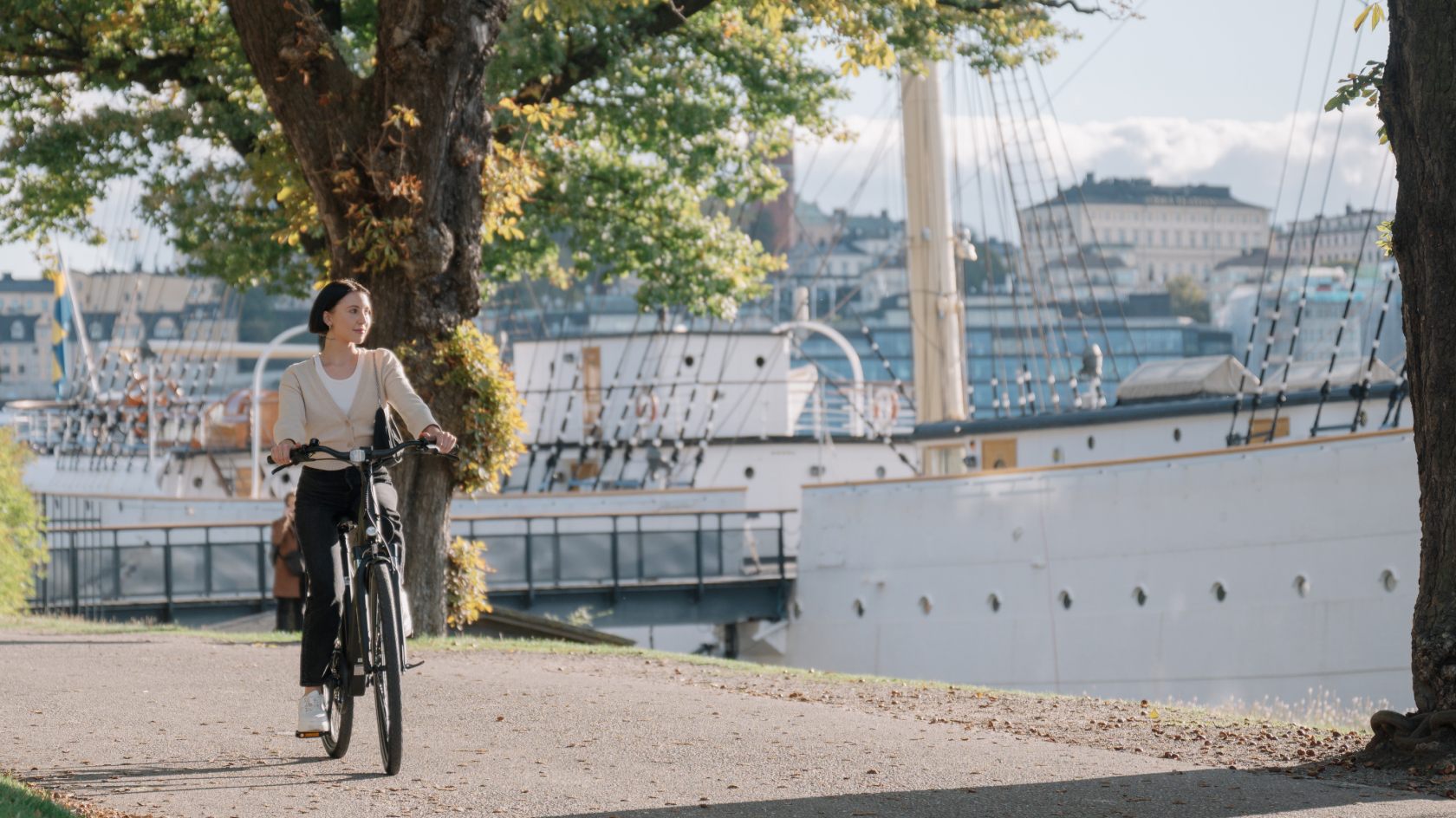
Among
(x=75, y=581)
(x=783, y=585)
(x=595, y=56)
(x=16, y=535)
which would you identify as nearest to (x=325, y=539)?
(x=595, y=56)

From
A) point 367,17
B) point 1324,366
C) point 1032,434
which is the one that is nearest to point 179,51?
point 367,17

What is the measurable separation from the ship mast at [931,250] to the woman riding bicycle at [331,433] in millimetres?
23525

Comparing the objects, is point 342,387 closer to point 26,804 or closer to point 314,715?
point 314,715

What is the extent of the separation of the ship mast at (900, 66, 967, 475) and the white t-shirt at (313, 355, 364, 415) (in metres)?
23.6

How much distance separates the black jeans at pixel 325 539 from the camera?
6.93m

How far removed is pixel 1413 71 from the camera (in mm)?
7230

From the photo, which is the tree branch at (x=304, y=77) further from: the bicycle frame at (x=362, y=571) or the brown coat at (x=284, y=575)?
the bicycle frame at (x=362, y=571)

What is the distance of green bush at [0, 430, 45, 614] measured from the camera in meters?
18.8

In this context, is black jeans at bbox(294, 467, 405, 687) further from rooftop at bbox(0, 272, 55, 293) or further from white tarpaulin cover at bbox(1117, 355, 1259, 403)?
rooftop at bbox(0, 272, 55, 293)

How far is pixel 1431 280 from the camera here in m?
7.24

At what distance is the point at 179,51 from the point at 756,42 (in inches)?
218

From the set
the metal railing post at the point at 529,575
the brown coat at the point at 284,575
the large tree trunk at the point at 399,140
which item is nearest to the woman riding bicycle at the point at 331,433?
the large tree trunk at the point at 399,140

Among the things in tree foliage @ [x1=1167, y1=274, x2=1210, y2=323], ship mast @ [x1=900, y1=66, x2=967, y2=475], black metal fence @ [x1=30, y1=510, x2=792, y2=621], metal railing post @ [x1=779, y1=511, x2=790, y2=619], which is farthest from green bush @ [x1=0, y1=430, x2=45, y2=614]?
tree foliage @ [x1=1167, y1=274, x2=1210, y2=323]

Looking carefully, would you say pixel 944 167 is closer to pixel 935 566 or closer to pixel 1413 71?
pixel 935 566
